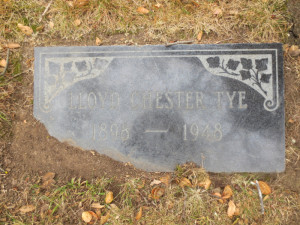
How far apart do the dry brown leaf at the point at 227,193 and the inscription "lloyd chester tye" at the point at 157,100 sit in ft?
2.37

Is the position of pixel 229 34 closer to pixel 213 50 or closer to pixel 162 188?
pixel 213 50

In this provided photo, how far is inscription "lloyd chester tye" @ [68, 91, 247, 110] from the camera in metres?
2.21

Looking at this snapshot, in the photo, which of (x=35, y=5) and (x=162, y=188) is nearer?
(x=162, y=188)

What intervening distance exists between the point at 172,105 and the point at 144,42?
68 centimetres

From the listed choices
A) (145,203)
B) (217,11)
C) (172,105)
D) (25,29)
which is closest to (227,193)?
(145,203)

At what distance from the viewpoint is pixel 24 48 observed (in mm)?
2416

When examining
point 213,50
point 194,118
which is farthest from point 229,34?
point 194,118

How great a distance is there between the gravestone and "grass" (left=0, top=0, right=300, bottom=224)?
149 mm

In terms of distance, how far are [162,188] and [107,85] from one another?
1063 mm

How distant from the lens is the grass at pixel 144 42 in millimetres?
2164

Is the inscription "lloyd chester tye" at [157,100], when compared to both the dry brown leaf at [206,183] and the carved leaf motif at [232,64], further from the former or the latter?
the dry brown leaf at [206,183]

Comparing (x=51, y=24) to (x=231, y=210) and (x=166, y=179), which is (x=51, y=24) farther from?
(x=231, y=210)

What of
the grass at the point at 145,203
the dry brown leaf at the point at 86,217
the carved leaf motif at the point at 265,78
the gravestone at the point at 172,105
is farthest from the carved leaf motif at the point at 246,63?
the dry brown leaf at the point at 86,217

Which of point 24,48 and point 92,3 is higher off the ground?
point 92,3
